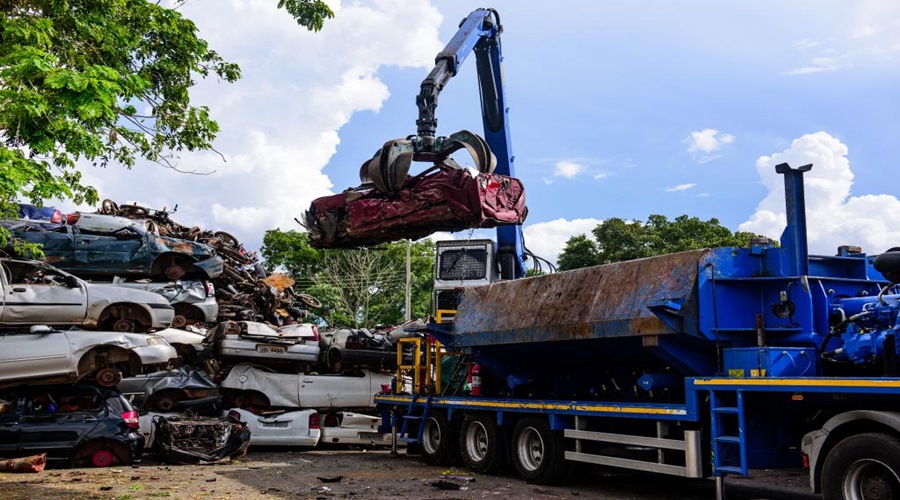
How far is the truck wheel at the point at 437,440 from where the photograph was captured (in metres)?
12.7

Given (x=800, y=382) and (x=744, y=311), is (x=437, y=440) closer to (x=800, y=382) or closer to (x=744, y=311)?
(x=744, y=311)

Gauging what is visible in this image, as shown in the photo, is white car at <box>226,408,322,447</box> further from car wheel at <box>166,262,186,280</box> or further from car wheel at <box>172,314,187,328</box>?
car wheel at <box>166,262,186,280</box>

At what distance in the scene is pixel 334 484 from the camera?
1029 cm

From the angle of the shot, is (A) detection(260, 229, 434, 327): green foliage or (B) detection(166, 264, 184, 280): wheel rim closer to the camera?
(B) detection(166, 264, 184, 280): wheel rim

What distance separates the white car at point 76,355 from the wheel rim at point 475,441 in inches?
186

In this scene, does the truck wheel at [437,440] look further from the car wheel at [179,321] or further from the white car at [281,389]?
the car wheel at [179,321]

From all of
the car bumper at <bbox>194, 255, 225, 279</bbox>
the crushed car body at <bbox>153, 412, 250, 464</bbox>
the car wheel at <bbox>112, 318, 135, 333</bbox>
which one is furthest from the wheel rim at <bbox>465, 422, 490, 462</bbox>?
the car bumper at <bbox>194, 255, 225, 279</bbox>

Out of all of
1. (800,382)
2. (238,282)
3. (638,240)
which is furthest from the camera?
→ (638,240)

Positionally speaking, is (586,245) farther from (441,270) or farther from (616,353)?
(616,353)

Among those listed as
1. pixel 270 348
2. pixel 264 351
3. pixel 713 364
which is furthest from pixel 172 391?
pixel 713 364

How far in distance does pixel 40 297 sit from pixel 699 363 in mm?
8904

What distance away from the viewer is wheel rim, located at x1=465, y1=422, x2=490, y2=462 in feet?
39.1

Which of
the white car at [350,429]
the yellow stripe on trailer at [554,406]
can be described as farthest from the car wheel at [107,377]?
the yellow stripe on trailer at [554,406]

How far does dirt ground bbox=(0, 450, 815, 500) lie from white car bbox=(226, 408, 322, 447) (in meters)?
1.75
